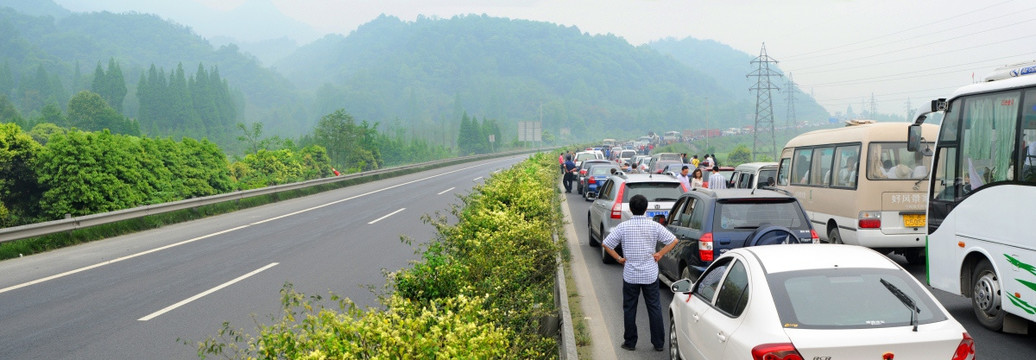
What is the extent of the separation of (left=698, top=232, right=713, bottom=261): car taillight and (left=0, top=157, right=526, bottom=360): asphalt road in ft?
14.1

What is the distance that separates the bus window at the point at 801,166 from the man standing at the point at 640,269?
385 inches

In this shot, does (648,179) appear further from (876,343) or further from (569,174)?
(569,174)

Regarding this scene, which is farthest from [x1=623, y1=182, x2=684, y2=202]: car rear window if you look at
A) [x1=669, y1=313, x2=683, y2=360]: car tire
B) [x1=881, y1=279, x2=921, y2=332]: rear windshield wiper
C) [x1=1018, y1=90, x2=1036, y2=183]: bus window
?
[x1=881, y1=279, x2=921, y2=332]: rear windshield wiper

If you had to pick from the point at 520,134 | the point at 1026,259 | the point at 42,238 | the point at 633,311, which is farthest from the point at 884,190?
the point at 520,134

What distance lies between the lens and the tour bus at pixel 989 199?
792 cm

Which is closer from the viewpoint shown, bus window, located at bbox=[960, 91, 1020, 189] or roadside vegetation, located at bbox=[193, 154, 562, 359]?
roadside vegetation, located at bbox=[193, 154, 562, 359]

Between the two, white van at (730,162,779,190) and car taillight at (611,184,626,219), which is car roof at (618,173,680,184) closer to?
car taillight at (611,184,626,219)

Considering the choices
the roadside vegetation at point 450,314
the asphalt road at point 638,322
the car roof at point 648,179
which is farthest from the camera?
the car roof at point 648,179

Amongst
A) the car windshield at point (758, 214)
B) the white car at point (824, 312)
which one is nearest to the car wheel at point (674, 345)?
the white car at point (824, 312)

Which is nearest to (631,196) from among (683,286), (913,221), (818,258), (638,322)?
(913,221)

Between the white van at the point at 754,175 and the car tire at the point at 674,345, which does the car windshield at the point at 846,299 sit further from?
the white van at the point at 754,175

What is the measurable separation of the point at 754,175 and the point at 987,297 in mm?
11938

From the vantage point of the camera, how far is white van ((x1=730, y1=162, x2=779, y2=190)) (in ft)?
65.3

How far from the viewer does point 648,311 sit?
7895 millimetres
